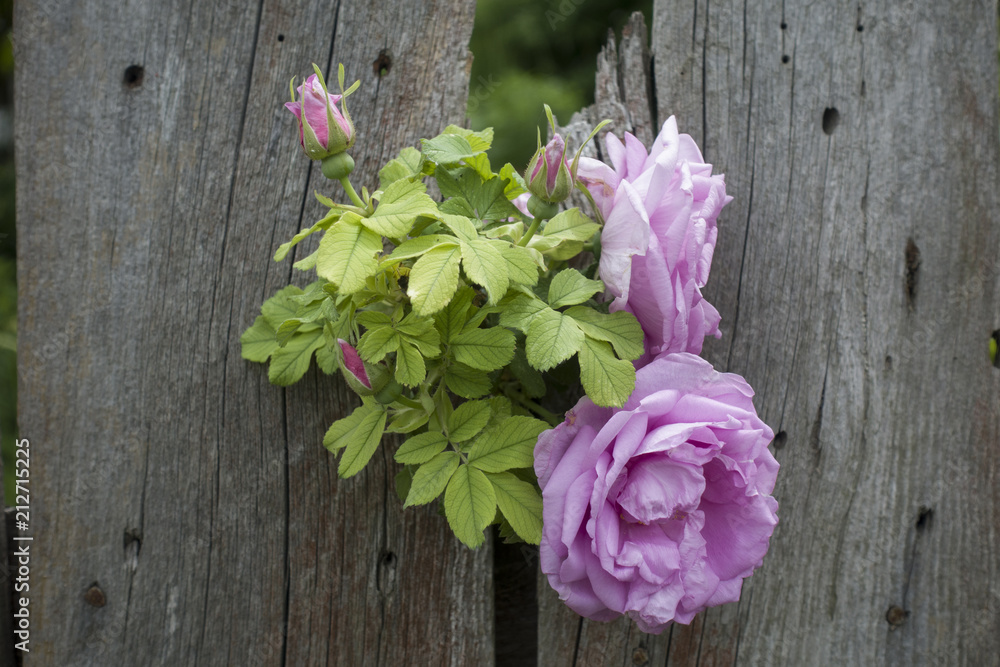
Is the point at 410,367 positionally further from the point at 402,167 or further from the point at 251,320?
the point at 251,320

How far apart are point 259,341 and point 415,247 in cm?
47

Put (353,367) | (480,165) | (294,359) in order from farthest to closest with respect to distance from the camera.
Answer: (294,359)
(480,165)
(353,367)

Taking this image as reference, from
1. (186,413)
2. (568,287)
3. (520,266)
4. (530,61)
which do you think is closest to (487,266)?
(520,266)

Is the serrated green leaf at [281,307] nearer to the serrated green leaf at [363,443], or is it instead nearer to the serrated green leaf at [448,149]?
the serrated green leaf at [363,443]

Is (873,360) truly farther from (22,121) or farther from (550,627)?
(22,121)

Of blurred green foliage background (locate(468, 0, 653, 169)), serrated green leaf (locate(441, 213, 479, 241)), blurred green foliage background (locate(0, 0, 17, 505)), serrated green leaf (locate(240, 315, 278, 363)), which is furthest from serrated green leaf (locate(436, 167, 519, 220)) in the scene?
blurred green foliage background (locate(468, 0, 653, 169))

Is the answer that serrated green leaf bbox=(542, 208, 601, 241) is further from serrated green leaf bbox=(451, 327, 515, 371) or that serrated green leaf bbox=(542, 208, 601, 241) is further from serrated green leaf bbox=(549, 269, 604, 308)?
serrated green leaf bbox=(451, 327, 515, 371)

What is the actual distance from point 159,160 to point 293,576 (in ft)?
2.91

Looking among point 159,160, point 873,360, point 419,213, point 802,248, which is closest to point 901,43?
point 802,248

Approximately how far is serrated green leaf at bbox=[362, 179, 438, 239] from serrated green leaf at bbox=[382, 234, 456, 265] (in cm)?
2

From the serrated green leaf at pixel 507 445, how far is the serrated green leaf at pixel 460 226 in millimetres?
300

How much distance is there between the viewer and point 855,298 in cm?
131

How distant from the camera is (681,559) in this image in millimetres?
911

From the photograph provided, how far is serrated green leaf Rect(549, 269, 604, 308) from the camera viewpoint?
0.91m
